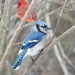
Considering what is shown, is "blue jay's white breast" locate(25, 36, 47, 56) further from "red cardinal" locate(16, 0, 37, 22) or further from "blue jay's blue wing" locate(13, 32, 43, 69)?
"red cardinal" locate(16, 0, 37, 22)

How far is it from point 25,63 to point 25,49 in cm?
17

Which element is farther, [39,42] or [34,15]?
[34,15]

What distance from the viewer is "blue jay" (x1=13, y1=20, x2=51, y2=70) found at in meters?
3.58

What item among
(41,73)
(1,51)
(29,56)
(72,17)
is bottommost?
(41,73)

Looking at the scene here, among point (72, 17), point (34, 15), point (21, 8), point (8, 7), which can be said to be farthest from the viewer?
point (72, 17)

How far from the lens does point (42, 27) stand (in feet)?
12.5

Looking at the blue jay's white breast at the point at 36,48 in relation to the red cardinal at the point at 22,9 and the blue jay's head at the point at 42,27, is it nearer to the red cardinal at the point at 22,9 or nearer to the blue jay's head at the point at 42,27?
the blue jay's head at the point at 42,27

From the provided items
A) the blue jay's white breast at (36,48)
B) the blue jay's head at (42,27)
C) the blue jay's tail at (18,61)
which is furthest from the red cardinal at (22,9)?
the blue jay's tail at (18,61)

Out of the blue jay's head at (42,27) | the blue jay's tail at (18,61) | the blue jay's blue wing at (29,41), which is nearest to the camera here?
the blue jay's tail at (18,61)

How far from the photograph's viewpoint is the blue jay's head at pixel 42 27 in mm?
3754

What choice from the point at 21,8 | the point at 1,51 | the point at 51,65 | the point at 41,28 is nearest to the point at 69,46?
the point at 51,65

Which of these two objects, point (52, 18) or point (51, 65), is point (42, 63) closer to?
point (51, 65)

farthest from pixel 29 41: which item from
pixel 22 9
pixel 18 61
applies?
pixel 22 9

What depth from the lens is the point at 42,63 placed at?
8648 millimetres
